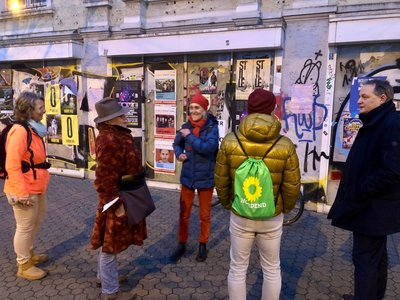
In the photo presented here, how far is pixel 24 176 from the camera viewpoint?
3328 mm

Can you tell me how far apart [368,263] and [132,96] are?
5705mm

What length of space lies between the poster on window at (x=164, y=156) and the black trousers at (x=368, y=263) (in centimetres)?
476

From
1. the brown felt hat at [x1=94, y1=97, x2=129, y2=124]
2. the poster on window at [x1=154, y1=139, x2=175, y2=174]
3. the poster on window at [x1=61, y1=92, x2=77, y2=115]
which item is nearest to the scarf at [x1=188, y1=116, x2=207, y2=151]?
the brown felt hat at [x1=94, y1=97, x2=129, y2=124]

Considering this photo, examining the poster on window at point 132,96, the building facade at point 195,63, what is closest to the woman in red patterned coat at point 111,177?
the building facade at point 195,63

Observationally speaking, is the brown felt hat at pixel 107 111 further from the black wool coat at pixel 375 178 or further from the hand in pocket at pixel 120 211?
the black wool coat at pixel 375 178

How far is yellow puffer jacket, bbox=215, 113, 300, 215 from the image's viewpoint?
2.38 metres

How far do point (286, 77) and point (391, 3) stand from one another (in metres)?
1.87

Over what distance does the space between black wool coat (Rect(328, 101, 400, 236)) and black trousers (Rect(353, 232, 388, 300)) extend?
111 millimetres

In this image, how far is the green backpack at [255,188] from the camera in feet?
7.80

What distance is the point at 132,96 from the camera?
23.8 feet

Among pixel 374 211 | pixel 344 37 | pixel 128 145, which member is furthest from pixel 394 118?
pixel 344 37

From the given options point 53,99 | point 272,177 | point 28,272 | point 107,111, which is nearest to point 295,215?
point 272,177

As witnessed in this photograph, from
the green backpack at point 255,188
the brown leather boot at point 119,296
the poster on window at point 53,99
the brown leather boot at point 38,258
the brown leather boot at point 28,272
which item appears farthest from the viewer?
the poster on window at point 53,99

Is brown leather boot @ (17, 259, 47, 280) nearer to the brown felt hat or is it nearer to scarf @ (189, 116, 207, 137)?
the brown felt hat
